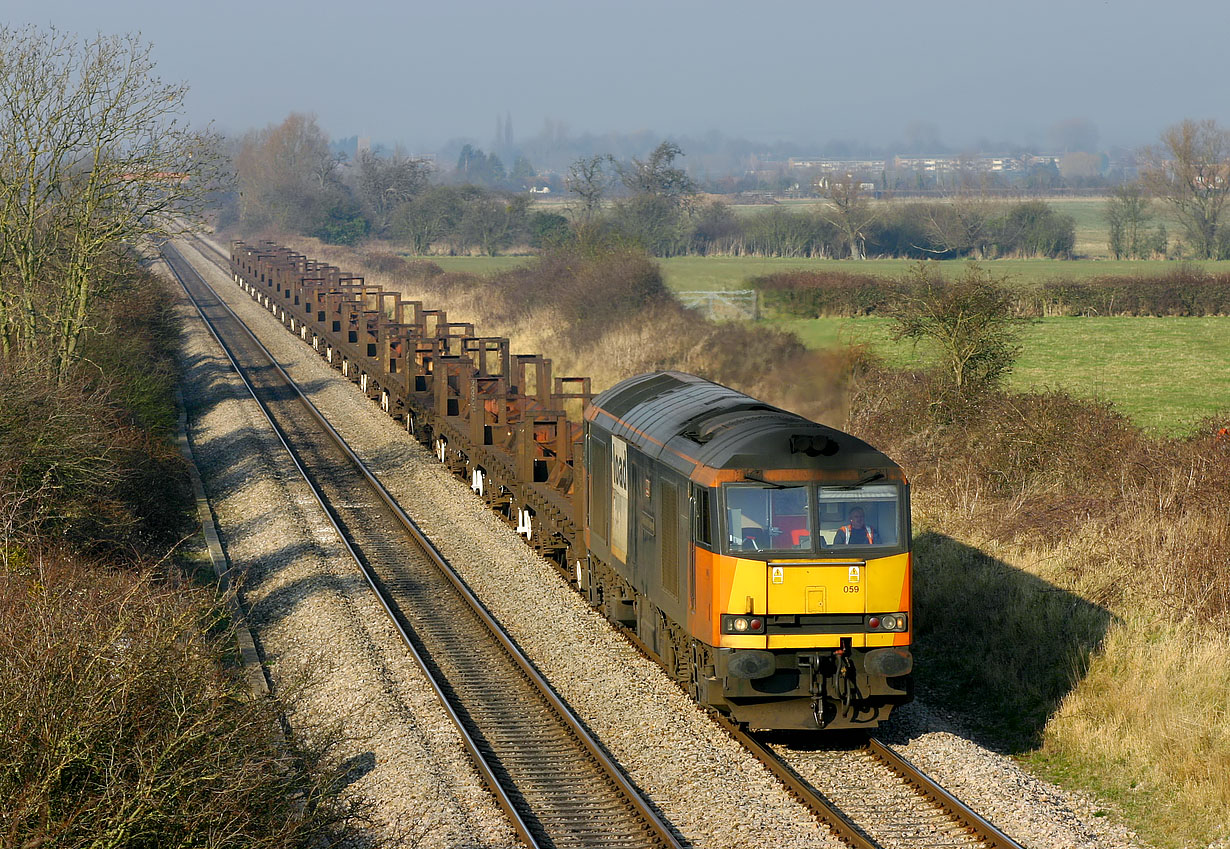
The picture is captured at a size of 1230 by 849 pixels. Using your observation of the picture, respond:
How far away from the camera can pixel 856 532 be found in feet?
35.3

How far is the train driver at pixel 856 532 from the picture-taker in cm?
1076

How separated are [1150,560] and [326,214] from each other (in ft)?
291

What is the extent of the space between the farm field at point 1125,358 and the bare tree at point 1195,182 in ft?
96.0

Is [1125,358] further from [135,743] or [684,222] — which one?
[684,222]

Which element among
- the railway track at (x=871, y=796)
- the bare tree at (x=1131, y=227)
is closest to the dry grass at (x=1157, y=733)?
the railway track at (x=871, y=796)

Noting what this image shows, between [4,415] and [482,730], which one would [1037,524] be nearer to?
[482,730]

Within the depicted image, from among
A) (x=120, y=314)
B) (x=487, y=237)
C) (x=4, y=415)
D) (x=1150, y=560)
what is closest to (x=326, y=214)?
(x=487, y=237)

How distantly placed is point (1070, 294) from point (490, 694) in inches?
1357

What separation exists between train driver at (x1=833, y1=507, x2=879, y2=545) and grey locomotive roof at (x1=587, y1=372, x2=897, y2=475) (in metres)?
0.42

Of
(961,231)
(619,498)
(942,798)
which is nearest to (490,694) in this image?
(619,498)

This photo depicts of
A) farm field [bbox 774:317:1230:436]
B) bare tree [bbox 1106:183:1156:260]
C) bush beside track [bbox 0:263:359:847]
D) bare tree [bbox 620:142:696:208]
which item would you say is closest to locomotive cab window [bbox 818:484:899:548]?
bush beside track [bbox 0:263:359:847]

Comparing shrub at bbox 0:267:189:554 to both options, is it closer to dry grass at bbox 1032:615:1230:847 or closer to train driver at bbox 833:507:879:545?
train driver at bbox 833:507:879:545

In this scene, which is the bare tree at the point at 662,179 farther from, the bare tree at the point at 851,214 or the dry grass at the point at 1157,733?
the dry grass at the point at 1157,733

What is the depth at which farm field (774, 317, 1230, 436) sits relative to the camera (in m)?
26.4
